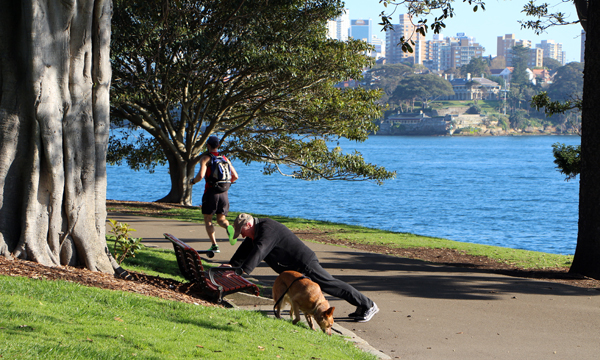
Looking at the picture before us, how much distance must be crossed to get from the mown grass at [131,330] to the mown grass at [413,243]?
292 inches

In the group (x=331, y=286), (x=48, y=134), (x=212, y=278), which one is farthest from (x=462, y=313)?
(x=48, y=134)

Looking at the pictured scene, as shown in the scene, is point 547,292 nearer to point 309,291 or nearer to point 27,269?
point 309,291

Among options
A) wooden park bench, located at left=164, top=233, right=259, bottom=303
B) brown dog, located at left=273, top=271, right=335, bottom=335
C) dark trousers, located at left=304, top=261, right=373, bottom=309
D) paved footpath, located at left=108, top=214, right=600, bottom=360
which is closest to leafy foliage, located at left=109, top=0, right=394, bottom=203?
paved footpath, located at left=108, top=214, right=600, bottom=360

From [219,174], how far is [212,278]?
11.5 feet

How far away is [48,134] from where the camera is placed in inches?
243

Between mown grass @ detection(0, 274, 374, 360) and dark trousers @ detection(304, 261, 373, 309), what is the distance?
22.0 inches

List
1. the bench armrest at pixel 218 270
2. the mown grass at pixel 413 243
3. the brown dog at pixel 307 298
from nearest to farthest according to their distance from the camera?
the brown dog at pixel 307 298
the bench armrest at pixel 218 270
the mown grass at pixel 413 243

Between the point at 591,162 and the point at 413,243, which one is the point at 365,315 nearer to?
the point at 591,162

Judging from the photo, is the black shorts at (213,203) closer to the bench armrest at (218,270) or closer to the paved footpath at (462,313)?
the paved footpath at (462,313)

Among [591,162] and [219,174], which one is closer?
[219,174]

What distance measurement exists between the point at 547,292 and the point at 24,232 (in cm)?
672

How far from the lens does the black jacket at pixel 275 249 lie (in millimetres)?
5852

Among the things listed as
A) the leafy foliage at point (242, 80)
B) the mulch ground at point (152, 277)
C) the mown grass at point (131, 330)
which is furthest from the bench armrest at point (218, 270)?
the leafy foliage at point (242, 80)

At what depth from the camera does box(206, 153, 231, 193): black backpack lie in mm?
9416
